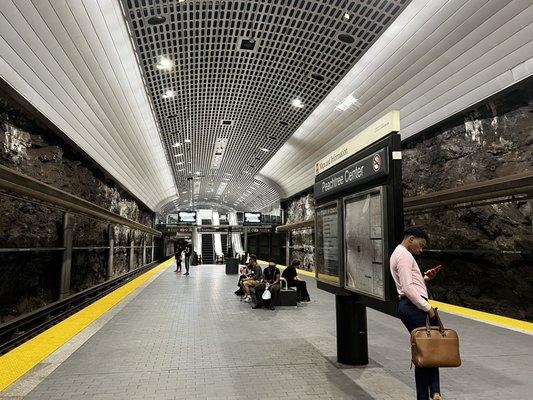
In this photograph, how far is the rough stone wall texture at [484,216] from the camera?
6.51 metres

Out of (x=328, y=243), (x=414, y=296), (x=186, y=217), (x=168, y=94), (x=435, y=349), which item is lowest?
(x=435, y=349)

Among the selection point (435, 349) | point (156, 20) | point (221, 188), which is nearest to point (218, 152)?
point (156, 20)

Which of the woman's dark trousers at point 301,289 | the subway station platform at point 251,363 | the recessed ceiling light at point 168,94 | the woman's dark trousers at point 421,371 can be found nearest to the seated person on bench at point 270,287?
the woman's dark trousers at point 301,289

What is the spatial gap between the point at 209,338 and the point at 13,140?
15.6ft

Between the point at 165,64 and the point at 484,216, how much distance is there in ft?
26.2

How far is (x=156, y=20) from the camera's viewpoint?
7.63 metres

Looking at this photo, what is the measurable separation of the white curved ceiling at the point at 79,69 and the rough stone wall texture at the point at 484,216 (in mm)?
7388

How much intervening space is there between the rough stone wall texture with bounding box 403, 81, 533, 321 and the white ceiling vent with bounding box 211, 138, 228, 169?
408 inches

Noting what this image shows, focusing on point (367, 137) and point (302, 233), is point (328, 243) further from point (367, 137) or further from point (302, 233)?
point (302, 233)

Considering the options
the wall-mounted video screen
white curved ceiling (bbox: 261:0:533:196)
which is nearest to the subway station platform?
white curved ceiling (bbox: 261:0:533:196)

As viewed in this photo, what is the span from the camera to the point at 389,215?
3.13 meters

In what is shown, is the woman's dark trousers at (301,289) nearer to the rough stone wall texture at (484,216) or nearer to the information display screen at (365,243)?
the rough stone wall texture at (484,216)

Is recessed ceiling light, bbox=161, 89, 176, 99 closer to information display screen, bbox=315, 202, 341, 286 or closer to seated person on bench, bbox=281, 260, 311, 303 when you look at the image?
seated person on bench, bbox=281, 260, 311, 303

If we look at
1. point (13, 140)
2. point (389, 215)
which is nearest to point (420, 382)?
point (389, 215)
